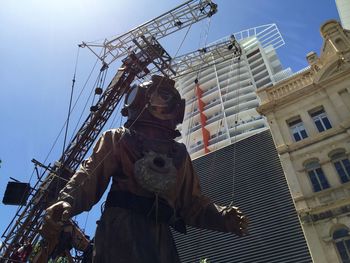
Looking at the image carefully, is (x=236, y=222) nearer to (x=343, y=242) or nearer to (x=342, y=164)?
(x=343, y=242)

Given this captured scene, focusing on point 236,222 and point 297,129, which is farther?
point 297,129

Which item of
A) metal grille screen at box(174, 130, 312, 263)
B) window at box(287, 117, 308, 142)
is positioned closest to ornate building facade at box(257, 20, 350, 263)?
window at box(287, 117, 308, 142)

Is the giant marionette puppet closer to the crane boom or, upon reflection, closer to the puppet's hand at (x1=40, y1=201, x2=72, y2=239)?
the puppet's hand at (x1=40, y1=201, x2=72, y2=239)

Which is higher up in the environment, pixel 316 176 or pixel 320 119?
pixel 320 119

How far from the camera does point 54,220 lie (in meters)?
2.69

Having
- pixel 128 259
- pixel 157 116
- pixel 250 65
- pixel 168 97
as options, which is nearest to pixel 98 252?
pixel 128 259

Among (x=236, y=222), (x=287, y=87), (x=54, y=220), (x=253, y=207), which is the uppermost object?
(x=287, y=87)

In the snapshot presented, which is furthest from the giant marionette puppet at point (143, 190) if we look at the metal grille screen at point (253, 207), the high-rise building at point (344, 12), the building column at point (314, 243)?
the high-rise building at point (344, 12)

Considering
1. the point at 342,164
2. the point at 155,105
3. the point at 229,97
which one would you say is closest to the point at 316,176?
the point at 342,164

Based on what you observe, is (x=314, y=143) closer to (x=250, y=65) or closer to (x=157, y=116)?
(x=157, y=116)

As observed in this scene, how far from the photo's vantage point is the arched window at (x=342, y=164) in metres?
13.6

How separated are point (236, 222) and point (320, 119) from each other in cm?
1386

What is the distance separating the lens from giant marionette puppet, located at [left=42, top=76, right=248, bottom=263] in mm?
2959

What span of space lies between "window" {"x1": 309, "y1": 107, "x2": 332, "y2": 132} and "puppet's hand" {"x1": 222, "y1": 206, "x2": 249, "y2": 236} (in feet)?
43.6
